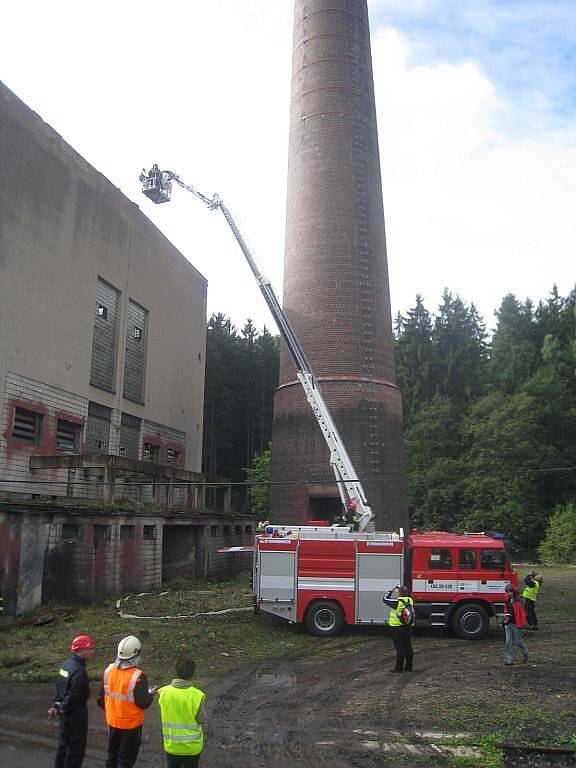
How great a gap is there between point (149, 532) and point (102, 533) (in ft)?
9.20

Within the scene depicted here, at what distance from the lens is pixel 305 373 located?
2250cm

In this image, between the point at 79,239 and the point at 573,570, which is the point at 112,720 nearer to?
the point at 79,239

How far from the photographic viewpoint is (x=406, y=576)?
15953 mm

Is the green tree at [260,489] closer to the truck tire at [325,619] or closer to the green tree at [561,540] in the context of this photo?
the green tree at [561,540]

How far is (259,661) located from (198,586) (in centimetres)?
1084

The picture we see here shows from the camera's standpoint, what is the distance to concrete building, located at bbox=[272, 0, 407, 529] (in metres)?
25.9

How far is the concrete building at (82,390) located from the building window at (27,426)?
49 millimetres

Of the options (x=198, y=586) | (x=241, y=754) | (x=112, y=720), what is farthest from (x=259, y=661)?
(x=198, y=586)

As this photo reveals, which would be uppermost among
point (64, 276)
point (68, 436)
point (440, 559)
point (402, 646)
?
point (64, 276)

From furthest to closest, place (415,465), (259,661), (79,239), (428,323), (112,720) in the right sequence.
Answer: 1. (428,323)
2. (415,465)
3. (79,239)
4. (259,661)
5. (112,720)

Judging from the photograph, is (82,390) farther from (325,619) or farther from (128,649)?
(128,649)

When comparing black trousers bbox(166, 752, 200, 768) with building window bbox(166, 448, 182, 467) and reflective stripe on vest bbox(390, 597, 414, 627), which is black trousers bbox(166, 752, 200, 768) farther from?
building window bbox(166, 448, 182, 467)

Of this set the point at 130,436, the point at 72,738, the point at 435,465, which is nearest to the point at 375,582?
the point at 72,738

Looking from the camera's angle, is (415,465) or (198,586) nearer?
(198,586)
